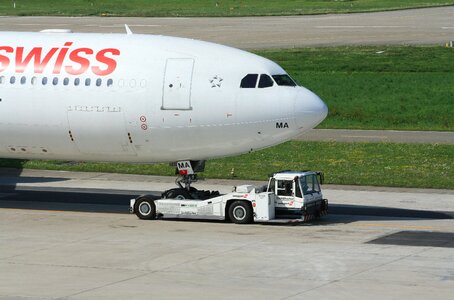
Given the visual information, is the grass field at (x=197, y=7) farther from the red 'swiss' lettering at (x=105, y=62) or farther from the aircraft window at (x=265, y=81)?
the aircraft window at (x=265, y=81)

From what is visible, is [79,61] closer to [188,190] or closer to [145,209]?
[145,209]

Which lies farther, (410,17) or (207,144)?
(410,17)

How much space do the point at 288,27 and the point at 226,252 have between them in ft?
244

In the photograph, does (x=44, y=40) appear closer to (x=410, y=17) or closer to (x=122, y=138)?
(x=122, y=138)

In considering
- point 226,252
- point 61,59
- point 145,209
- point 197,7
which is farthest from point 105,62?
point 197,7

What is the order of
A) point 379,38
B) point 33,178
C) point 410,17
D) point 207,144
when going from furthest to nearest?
point 410,17, point 379,38, point 33,178, point 207,144

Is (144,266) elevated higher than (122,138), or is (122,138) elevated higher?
(122,138)

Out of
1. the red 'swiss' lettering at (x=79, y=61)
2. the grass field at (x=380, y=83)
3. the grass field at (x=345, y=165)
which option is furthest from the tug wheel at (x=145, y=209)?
Result: the grass field at (x=380, y=83)

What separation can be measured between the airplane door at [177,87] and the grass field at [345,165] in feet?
35.7

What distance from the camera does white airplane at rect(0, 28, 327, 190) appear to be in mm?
38188

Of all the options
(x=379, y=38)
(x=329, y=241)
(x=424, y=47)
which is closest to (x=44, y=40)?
(x=329, y=241)

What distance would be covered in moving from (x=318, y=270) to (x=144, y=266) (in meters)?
4.66

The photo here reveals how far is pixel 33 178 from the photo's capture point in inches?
1970

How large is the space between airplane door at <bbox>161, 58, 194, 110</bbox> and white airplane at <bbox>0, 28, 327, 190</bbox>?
32mm
